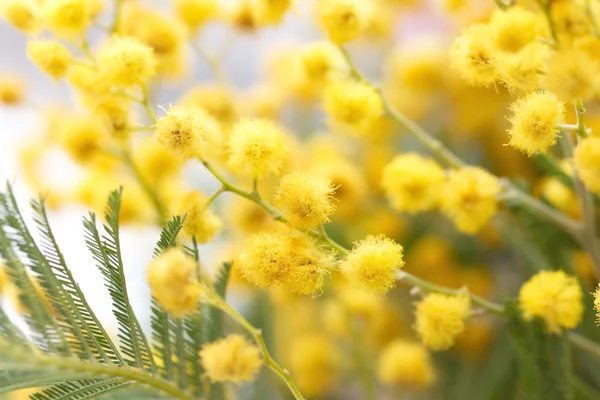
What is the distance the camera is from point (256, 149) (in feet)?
1.62

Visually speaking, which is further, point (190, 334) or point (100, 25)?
point (100, 25)

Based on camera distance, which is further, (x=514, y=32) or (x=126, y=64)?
(x=126, y=64)

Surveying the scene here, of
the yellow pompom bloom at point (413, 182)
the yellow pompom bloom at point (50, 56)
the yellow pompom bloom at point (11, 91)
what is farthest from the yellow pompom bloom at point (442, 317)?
the yellow pompom bloom at point (11, 91)

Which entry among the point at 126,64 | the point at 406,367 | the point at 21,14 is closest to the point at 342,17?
the point at 126,64

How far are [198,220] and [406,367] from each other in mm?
378

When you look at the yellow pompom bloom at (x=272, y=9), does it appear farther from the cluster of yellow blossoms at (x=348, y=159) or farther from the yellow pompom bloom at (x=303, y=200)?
the yellow pompom bloom at (x=303, y=200)

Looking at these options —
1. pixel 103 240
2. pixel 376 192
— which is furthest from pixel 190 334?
pixel 376 192

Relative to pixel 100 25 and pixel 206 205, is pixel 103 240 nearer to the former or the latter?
pixel 206 205

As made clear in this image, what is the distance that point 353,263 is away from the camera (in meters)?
0.47

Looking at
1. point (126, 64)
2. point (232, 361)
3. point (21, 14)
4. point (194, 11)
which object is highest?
point (194, 11)

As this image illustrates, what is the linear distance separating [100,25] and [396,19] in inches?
19.0

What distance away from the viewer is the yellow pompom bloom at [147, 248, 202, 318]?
377 mm

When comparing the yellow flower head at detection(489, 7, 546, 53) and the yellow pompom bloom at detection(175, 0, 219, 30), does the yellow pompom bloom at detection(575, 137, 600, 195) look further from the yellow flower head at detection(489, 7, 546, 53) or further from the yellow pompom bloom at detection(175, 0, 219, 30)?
the yellow pompom bloom at detection(175, 0, 219, 30)

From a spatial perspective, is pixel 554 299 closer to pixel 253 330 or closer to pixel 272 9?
pixel 253 330
